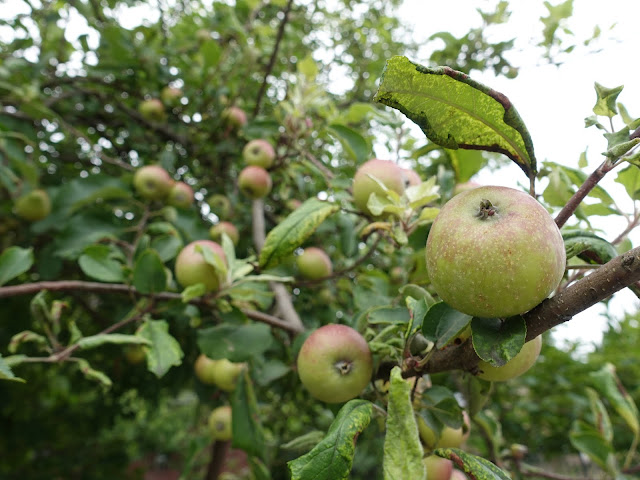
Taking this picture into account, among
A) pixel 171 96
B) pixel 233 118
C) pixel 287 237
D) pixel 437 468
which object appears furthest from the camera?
pixel 171 96

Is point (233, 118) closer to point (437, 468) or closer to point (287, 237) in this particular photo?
point (287, 237)

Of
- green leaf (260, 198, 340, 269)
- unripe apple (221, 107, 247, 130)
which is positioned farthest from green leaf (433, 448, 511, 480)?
unripe apple (221, 107, 247, 130)

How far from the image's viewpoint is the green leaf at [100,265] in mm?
1226

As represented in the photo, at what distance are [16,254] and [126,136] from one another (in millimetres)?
1615

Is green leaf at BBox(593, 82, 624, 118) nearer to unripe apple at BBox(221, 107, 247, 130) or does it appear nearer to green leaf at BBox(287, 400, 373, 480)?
green leaf at BBox(287, 400, 373, 480)

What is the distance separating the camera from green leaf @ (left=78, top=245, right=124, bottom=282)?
4.02 ft

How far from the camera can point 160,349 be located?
3.52ft

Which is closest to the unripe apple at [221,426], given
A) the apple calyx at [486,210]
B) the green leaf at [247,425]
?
the green leaf at [247,425]

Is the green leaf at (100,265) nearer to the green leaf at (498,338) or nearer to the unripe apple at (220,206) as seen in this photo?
the unripe apple at (220,206)

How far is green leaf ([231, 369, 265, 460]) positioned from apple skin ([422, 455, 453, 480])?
57 cm

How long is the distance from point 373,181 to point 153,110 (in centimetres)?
158

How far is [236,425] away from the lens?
4.13 ft

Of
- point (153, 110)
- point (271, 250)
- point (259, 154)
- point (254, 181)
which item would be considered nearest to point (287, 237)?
point (271, 250)

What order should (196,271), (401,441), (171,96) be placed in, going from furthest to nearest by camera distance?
(171,96), (196,271), (401,441)
